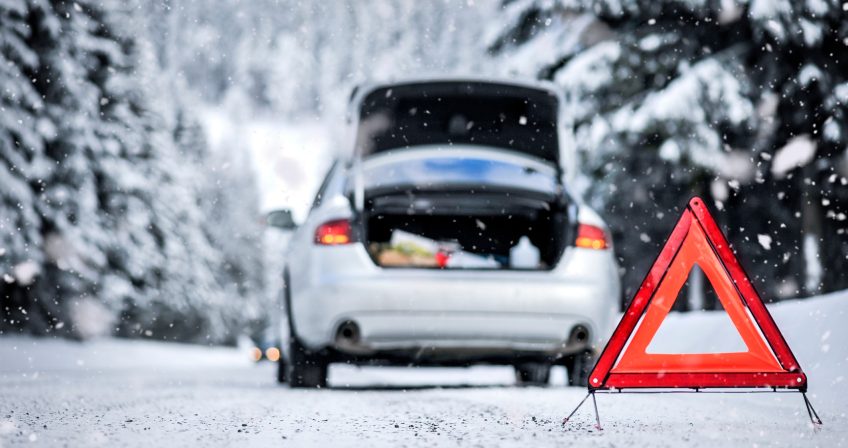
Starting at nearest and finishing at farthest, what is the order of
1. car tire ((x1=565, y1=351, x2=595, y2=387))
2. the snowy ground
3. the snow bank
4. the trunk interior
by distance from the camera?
1. the snowy ground
2. the trunk interior
3. car tire ((x1=565, y1=351, x2=595, y2=387))
4. the snow bank

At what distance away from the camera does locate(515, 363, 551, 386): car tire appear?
9.17m

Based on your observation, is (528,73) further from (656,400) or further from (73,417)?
(73,417)

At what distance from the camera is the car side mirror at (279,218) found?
784 centimetres

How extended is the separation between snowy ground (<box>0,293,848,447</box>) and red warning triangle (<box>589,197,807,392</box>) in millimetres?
232

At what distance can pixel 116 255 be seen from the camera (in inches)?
1091

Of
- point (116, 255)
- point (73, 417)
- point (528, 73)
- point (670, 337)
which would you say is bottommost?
point (116, 255)

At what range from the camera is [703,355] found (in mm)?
5016

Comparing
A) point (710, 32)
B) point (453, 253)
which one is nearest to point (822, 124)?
point (710, 32)

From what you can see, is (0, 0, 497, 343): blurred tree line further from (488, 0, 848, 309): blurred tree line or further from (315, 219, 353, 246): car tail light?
(488, 0, 848, 309): blurred tree line

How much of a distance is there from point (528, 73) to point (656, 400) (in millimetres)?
9679

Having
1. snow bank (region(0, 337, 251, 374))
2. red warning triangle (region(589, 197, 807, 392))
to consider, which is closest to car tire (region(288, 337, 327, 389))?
red warning triangle (region(589, 197, 807, 392))

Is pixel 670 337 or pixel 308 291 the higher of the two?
pixel 308 291

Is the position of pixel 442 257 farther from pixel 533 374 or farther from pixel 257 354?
pixel 257 354

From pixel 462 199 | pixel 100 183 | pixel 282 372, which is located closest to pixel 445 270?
pixel 462 199
